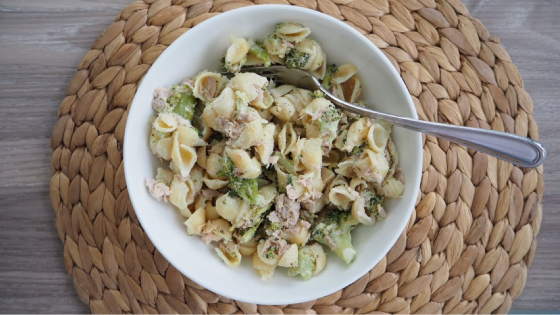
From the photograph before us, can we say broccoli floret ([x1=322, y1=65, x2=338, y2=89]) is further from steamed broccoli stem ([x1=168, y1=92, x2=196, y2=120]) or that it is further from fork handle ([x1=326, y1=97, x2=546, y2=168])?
steamed broccoli stem ([x1=168, y1=92, x2=196, y2=120])

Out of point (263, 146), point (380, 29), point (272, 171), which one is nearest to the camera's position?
point (263, 146)

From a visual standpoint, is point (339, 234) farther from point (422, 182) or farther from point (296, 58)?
point (296, 58)

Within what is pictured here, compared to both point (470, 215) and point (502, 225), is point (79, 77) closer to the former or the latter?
point (470, 215)

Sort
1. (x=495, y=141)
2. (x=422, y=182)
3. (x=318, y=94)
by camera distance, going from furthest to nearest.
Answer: (x=422, y=182) < (x=318, y=94) < (x=495, y=141)

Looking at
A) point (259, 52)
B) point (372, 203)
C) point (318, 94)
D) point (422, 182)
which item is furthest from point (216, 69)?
point (422, 182)

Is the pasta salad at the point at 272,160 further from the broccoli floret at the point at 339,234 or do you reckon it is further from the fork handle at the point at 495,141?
the fork handle at the point at 495,141

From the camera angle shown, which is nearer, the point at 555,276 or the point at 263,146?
the point at 263,146

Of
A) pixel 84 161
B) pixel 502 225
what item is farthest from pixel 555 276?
pixel 84 161

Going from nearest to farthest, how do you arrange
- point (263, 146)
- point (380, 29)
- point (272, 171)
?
1. point (263, 146)
2. point (272, 171)
3. point (380, 29)
